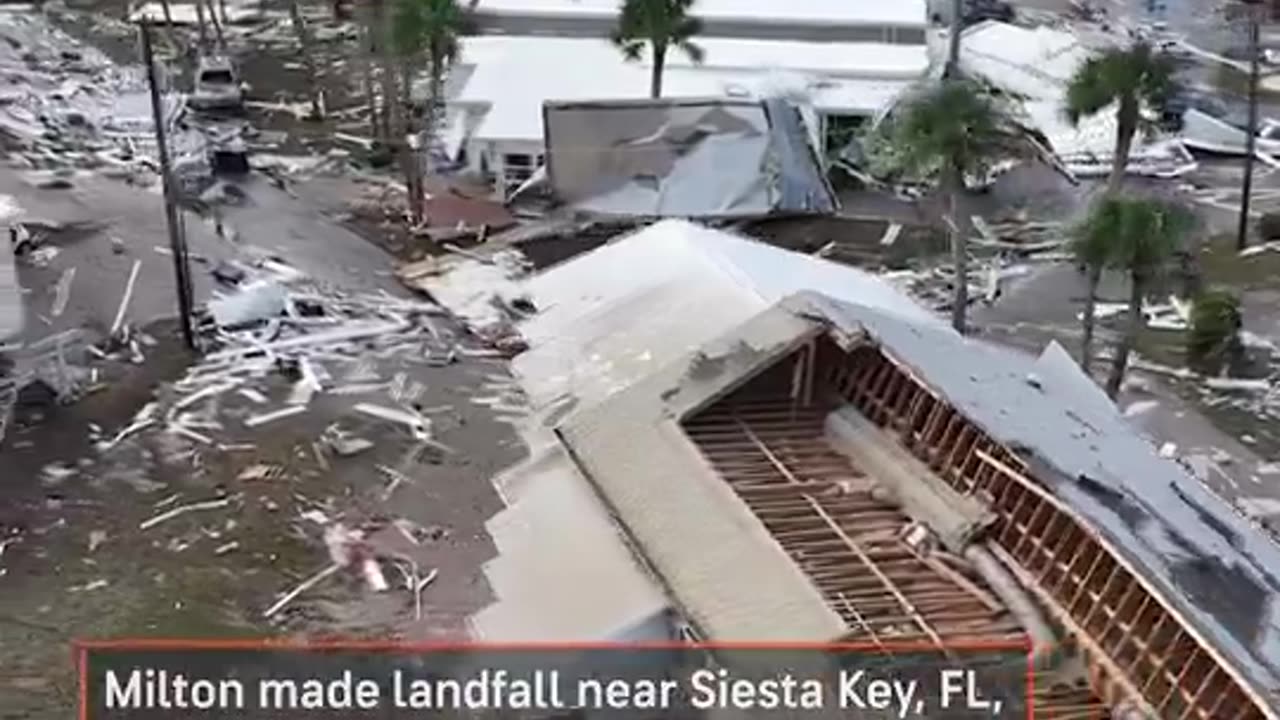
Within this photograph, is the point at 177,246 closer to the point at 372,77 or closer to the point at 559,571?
the point at 559,571

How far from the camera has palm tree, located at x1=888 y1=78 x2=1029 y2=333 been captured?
2220 centimetres

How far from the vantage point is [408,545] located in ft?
62.7

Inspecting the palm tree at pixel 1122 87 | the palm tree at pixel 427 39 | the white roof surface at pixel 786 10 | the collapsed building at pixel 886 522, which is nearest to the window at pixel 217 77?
the white roof surface at pixel 786 10

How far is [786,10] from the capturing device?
131ft

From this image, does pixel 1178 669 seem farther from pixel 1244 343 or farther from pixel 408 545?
pixel 1244 343

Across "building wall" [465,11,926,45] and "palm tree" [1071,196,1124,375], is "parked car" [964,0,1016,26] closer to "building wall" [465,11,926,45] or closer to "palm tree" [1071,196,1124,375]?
"building wall" [465,11,926,45]

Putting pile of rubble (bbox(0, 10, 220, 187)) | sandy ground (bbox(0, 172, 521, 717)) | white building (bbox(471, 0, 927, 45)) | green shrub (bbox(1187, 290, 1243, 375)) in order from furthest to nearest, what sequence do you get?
white building (bbox(471, 0, 927, 45)) → pile of rubble (bbox(0, 10, 220, 187)) → green shrub (bbox(1187, 290, 1243, 375)) → sandy ground (bbox(0, 172, 521, 717))

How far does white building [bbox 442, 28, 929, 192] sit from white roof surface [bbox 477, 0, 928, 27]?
823mm

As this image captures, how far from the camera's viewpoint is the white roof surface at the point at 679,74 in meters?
34.0

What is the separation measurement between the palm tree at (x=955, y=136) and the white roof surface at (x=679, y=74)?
33.5 feet

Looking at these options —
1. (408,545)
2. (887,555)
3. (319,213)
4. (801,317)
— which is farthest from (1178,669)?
(319,213)

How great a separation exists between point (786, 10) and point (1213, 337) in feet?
59.1

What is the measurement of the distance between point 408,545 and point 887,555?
7.08m

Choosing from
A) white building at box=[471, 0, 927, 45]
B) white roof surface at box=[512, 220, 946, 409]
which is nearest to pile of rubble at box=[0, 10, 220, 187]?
white building at box=[471, 0, 927, 45]
